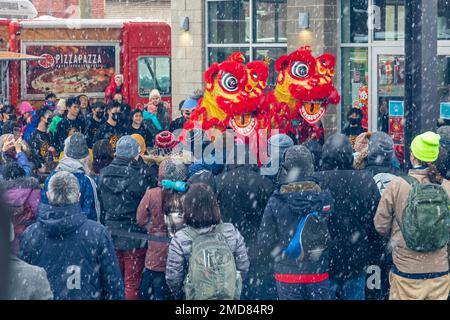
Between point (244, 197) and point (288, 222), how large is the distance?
1182 millimetres

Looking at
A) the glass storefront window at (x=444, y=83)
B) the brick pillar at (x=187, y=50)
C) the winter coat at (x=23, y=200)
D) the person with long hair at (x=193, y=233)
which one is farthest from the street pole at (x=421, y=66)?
the brick pillar at (x=187, y=50)

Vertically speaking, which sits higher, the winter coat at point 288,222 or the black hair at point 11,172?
the black hair at point 11,172

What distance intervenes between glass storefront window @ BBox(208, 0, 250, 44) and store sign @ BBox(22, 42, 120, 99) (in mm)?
3577

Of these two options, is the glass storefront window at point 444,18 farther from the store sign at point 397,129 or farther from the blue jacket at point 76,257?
the blue jacket at point 76,257

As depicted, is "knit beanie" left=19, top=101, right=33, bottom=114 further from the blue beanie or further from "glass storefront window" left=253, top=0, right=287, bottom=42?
the blue beanie

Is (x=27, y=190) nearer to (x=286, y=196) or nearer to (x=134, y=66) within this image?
(x=286, y=196)

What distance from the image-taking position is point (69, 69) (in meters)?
20.8

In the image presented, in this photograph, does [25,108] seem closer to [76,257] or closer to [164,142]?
[164,142]

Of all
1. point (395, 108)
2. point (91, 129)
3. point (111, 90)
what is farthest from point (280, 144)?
point (111, 90)

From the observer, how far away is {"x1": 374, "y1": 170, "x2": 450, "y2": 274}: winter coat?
6.84 metres

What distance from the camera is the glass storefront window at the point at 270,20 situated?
17.2m

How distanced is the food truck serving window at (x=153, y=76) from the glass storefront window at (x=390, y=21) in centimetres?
698

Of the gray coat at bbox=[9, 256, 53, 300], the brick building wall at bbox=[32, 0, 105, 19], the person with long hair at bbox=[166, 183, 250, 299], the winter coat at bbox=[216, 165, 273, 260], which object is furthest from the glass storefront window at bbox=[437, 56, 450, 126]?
the brick building wall at bbox=[32, 0, 105, 19]
